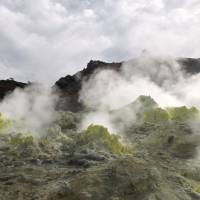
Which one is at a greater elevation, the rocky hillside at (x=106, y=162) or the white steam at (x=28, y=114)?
the white steam at (x=28, y=114)

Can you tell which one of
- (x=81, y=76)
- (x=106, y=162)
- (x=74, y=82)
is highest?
(x=81, y=76)

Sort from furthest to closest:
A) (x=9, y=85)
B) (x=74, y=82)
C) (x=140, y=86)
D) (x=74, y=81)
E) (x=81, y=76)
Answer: (x=81, y=76), (x=74, y=81), (x=74, y=82), (x=9, y=85), (x=140, y=86)

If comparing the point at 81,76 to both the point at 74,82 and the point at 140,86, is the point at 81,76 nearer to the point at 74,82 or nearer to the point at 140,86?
the point at 74,82

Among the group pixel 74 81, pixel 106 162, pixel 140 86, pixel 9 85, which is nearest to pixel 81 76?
pixel 74 81

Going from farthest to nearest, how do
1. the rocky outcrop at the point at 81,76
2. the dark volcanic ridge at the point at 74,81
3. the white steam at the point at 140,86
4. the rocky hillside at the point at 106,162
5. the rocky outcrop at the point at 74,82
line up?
the rocky outcrop at the point at 81,76, the rocky outcrop at the point at 74,82, the dark volcanic ridge at the point at 74,81, the white steam at the point at 140,86, the rocky hillside at the point at 106,162

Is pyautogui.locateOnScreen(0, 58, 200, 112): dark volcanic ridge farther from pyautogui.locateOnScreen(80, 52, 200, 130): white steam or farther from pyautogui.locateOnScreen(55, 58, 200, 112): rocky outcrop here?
pyautogui.locateOnScreen(80, 52, 200, 130): white steam

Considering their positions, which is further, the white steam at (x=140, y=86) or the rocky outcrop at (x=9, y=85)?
the rocky outcrop at (x=9, y=85)

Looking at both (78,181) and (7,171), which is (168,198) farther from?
(7,171)

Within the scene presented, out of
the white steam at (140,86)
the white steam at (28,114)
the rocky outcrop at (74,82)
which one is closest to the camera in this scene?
the white steam at (28,114)

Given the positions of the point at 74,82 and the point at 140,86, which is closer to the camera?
the point at 140,86

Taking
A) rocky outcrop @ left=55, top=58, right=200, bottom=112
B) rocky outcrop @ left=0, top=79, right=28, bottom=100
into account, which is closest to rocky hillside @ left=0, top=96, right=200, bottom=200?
rocky outcrop @ left=0, top=79, right=28, bottom=100

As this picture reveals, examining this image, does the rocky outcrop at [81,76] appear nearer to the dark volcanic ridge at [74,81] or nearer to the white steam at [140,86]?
the dark volcanic ridge at [74,81]

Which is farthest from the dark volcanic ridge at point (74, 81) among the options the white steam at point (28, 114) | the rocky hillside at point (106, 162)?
the rocky hillside at point (106, 162)

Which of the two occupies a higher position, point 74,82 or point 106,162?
point 74,82
